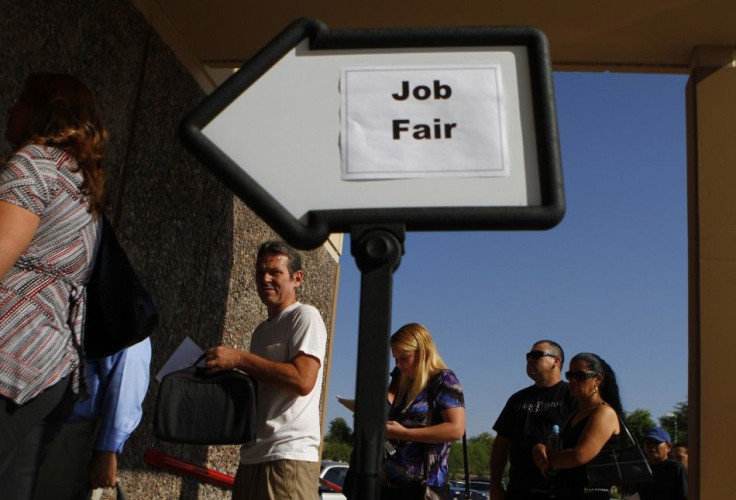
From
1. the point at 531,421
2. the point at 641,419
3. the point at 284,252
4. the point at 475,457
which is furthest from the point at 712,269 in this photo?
the point at 475,457

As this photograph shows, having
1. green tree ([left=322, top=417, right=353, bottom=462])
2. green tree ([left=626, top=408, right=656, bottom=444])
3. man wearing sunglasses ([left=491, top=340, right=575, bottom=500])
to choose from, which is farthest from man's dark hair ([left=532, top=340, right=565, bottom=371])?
green tree ([left=626, top=408, right=656, bottom=444])

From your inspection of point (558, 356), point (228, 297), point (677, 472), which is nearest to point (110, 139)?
point (228, 297)

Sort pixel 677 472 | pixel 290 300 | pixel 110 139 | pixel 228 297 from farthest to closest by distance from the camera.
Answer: pixel 677 472
pixel 228 297
pixel 110 139
pixel 290 300

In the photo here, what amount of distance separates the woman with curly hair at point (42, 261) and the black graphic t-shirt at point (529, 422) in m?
2.82

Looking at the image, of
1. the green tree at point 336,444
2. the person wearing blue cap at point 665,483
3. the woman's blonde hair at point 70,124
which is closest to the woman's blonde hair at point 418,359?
the woman's blonde hair at point 70,124

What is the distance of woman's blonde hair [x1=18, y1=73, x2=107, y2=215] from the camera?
1.95 meters

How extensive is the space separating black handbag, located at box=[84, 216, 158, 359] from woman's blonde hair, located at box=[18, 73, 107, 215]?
12 centimetres

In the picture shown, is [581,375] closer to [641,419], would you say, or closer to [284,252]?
[284,252]

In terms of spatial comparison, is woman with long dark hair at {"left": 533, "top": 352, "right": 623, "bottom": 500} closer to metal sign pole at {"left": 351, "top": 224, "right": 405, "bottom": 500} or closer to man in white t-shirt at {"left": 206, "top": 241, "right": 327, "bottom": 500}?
man in white t-shirt at {"left": 206, "top": 241, "right": 327, "bottom": 500}

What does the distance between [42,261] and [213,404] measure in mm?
683

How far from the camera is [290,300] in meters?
3.48

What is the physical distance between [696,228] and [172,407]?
329 centimetres

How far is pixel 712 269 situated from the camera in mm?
4262

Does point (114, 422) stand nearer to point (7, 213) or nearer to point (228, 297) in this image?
point (7, 213)
